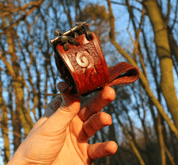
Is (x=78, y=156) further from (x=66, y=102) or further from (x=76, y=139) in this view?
(x=66, y=102)

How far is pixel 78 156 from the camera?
1.70m

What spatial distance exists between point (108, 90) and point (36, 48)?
19.2 ft

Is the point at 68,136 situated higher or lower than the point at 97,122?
lower

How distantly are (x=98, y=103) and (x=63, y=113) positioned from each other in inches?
14.7

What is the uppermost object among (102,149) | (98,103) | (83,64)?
(83,64)

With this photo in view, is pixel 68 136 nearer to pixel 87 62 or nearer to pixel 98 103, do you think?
pixel 98 103

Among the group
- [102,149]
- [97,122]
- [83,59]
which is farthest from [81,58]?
[102,149]

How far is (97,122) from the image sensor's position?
1564 mm

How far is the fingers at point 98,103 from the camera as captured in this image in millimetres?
1473

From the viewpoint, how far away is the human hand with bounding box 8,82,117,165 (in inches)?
55.0

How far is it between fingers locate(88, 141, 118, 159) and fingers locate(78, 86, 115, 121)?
30cm

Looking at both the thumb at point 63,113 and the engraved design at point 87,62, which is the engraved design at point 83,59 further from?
the thumb at point 63,113

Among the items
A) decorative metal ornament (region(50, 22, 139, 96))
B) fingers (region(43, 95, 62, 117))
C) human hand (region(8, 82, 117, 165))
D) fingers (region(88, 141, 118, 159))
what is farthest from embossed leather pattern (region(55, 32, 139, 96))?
fingers (region(88, 141, 118, 159))

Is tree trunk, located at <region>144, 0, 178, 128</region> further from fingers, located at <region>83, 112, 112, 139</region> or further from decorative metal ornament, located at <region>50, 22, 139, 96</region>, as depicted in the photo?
decorative metal ornament, located at <region>50, 22, 139, 96</region>
